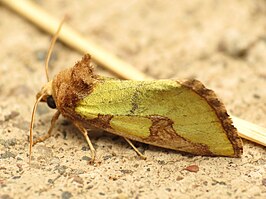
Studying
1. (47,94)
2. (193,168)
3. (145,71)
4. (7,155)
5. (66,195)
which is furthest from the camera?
(145,71)

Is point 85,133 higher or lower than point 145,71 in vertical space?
lower

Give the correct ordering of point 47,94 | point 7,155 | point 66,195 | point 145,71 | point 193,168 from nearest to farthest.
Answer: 1. point 66,195
2. point 193,168
3. point 7,155
4. point 47,94
5. point 145,71

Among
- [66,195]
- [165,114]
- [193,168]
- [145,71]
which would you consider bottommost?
[66,195]

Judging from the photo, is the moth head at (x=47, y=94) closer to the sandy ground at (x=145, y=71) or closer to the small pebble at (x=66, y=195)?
the sandy ground at (x=145, y=71)

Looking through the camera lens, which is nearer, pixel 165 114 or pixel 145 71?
pixel 165 114

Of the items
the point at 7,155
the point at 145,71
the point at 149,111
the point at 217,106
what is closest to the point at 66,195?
the point at 7,155

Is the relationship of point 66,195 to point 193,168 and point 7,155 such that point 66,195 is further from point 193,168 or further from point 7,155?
point 193,168

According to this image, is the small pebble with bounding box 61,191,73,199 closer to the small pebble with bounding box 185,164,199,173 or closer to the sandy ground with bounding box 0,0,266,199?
the sandy ground with bounding box 0,0,266,199

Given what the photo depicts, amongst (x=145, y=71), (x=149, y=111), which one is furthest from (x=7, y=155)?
(x=145, y=71)

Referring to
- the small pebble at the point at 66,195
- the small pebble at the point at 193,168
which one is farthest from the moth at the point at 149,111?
the small pebble at the point at 66,195
